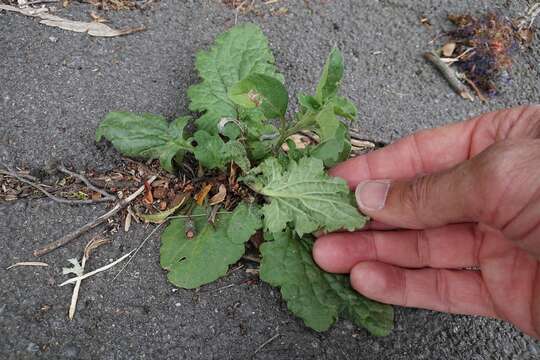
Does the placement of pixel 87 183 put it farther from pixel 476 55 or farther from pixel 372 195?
pixel 476 55

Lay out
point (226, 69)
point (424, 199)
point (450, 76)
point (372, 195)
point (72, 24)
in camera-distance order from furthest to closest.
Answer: point (450, 76) → point (72, 24) → point (226, 69) → point (372, 195) → point (424, 199)

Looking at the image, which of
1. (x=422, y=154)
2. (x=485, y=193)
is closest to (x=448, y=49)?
(x=422, y=154)

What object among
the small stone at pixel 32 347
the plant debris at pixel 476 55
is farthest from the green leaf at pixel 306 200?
the plant debris at pixel 476 55

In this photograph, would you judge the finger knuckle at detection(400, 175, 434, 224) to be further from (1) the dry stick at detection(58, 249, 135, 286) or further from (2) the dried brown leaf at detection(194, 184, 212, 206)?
(1) the dry stick at detection(58, 249, 135, 286)

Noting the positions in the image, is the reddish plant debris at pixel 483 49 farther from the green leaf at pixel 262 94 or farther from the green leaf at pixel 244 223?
the green leaf at pixel 244 223

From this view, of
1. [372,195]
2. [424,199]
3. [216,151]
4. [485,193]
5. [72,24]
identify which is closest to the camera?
[485,193]

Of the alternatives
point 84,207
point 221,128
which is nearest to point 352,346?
point 221,128
